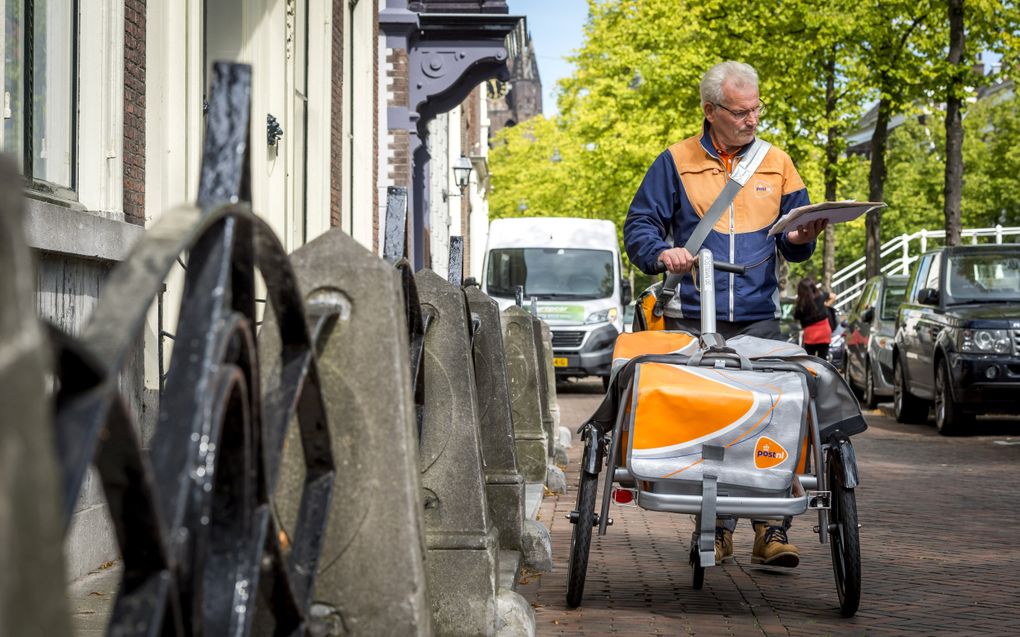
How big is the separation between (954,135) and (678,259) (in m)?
19.3

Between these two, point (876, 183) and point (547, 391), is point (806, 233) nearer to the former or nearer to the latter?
point (547, 391)

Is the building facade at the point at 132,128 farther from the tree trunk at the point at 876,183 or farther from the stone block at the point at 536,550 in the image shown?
the tree trunk at the point at 876,183

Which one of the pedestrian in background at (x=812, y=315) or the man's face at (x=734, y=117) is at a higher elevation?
the man's face at (x=734, y=117)

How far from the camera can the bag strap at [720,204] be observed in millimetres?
5598

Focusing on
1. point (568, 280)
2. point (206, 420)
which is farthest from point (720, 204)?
point (568, 280)

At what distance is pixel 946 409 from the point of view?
15164mm

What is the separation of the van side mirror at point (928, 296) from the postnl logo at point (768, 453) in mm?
10796

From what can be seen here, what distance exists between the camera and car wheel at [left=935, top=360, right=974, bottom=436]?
1498cm

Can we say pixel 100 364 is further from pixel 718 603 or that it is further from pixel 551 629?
pixel 718 603

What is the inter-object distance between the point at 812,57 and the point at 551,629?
79.7 ft

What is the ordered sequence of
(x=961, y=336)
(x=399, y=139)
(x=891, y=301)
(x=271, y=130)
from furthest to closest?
(x=399, y=139) < (x=891, y=301) < (x=961, y=336) < (x=271, y=130)

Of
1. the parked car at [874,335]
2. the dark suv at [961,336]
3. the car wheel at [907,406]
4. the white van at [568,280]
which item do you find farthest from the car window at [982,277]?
the white van at [568,280]

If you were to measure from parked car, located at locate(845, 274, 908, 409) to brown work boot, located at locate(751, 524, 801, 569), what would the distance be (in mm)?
12459

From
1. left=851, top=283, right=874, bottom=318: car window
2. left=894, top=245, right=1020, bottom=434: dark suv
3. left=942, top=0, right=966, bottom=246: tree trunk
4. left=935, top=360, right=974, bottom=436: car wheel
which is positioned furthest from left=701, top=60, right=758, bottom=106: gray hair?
left=942, top=0, right=966, bottom=246: tree trunk
